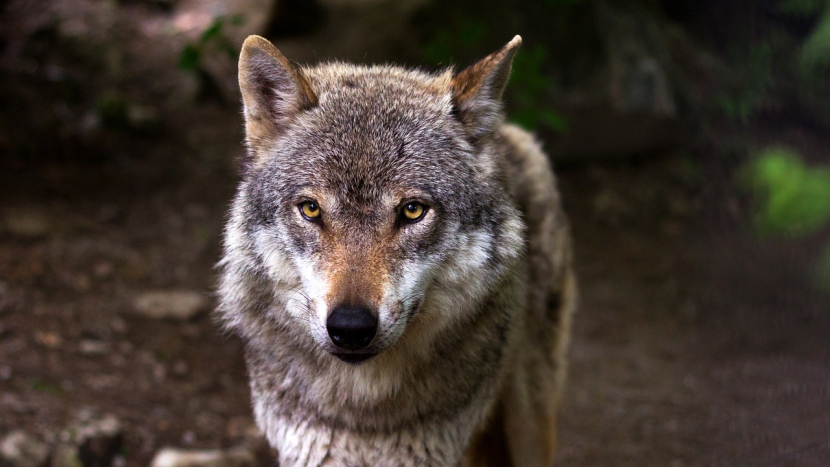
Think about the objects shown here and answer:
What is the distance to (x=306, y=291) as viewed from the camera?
3074mm

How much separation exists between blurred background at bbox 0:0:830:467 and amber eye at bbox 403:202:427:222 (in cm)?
242

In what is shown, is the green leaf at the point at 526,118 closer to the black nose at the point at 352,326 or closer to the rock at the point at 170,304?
the rock at the point at 170,304

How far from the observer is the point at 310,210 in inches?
124

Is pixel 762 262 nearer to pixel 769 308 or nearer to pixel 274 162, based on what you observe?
pixel 769 308

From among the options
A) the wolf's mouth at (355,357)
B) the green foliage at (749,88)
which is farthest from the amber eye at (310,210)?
the green foliage at (749,88)

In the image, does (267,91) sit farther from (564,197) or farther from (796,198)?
(564,197)

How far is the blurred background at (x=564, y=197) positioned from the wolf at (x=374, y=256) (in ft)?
5.87

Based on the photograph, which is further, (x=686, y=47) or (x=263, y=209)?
(x=686, y=47)

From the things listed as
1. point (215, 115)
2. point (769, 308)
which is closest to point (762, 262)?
point (769, 308)

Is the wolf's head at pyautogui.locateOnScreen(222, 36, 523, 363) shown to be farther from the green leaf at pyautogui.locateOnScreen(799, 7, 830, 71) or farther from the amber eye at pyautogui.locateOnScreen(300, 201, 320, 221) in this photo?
the green leaf at pyautogui.locateOnScreen(799, 7, 830, 71)

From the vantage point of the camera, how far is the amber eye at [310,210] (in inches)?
123

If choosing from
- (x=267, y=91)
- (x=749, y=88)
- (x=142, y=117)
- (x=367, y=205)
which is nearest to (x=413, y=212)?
(x=367, y=205)

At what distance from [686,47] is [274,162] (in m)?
7.78

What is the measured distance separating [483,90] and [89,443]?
335cm
